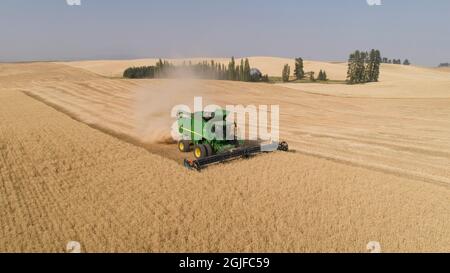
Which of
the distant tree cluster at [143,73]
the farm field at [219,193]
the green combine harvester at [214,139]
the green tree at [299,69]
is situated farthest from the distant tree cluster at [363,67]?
the green combine harvester at [214,139]

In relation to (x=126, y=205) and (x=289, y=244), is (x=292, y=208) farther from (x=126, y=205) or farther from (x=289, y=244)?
(x=126, y=205)

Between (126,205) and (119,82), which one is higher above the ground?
(119,82)

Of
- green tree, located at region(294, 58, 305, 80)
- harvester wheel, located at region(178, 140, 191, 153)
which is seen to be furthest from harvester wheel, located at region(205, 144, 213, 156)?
green tree, located at region(294, 58, 305, 80)

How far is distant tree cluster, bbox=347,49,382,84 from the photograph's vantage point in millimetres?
78500

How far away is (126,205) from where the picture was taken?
8.97 m

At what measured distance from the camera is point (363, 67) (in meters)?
78.6

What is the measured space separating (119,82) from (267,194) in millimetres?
42774

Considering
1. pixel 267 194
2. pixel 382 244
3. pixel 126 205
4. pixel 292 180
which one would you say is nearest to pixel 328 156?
pixel 292 180

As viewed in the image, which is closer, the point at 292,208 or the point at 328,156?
the point at 292,208

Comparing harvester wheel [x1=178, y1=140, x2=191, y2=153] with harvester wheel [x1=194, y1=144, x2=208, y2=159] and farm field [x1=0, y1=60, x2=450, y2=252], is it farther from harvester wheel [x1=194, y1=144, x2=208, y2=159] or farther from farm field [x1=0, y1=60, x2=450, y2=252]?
harvester wheel [x1=194, y1=144, x2=208, y2=159]

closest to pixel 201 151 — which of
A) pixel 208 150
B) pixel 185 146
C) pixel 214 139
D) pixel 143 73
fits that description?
pixel 208 150

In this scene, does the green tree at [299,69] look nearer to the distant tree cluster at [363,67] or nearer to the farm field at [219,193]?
the distant tree cluster at [363,67]

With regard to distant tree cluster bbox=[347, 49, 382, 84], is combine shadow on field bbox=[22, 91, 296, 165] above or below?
below

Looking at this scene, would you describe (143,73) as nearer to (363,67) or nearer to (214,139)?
(363,67)
